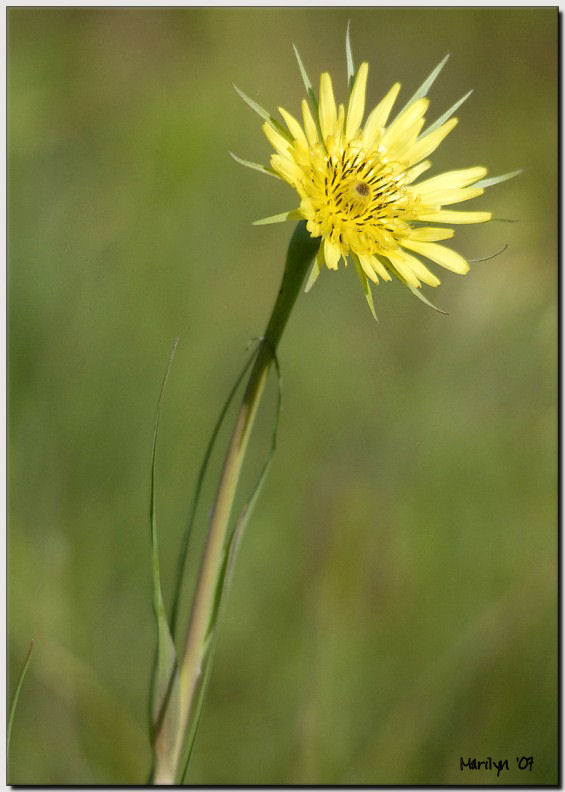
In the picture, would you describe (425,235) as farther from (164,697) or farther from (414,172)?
(164,697)

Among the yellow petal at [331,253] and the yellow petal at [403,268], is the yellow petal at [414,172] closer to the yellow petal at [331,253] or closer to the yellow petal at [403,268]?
the yellow petal at [403,268]

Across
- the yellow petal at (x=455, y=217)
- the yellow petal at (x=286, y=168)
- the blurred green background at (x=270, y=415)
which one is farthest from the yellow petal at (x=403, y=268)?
the blurred green background at (x=270, y=415)

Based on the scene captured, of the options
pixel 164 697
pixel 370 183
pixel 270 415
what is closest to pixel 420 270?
pixel 370 183

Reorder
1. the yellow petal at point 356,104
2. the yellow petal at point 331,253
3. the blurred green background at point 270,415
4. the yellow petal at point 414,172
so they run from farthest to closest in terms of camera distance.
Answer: the blurred green background at point 270,415 < the yellow petal at point 414,172 < the yellow petal at point 356,104 < the yellow petal at point 331,253

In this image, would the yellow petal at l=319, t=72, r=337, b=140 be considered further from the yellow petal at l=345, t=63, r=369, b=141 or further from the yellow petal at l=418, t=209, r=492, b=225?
the yellow petal at l=418, t=209, r=492, b=225

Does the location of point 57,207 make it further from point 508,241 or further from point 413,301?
point 508,241

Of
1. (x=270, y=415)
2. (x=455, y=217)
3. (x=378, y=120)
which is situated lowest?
A: (x=270, y=415)

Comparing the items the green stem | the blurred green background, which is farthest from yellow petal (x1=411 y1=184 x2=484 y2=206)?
the blurred green background
